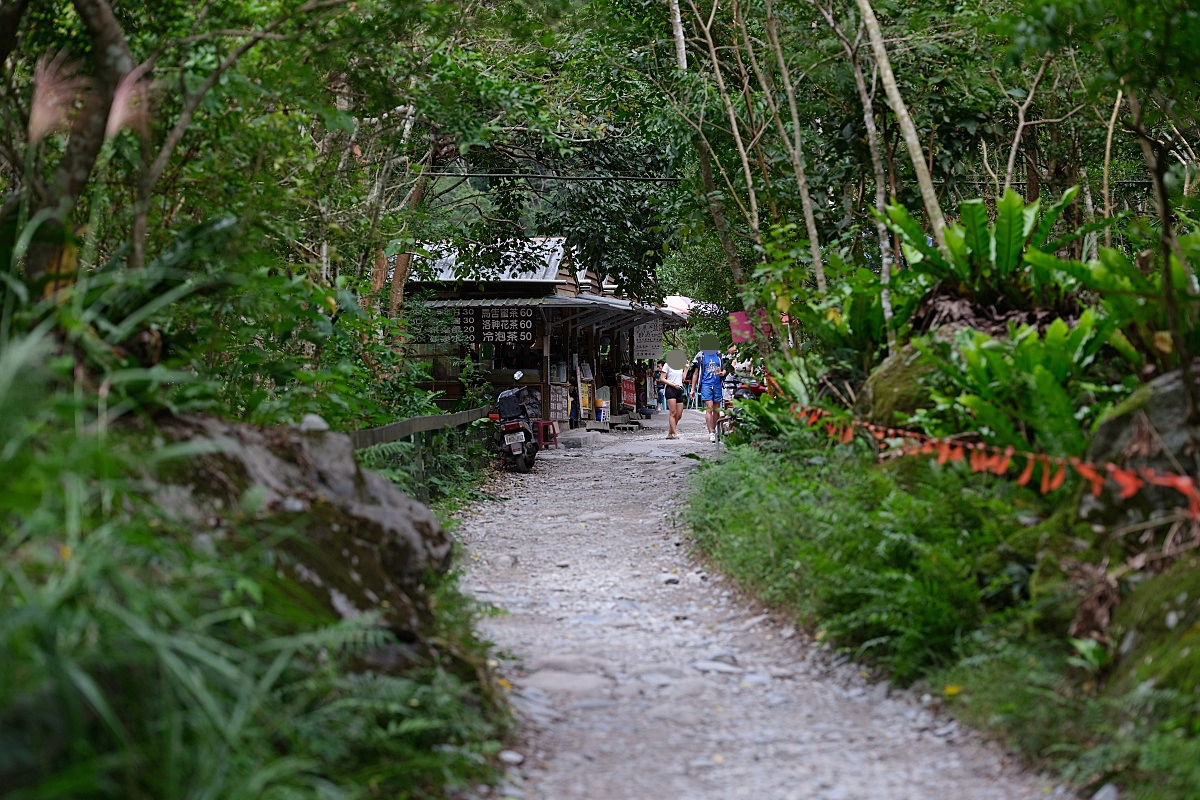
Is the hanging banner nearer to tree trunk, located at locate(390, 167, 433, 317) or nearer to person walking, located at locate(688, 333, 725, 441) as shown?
person walking, located at locate(688, 333, 725, 441)

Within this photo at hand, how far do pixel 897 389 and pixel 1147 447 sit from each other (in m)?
3.13

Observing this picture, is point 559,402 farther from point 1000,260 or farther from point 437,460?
point 1000,260

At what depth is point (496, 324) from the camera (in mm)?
21641

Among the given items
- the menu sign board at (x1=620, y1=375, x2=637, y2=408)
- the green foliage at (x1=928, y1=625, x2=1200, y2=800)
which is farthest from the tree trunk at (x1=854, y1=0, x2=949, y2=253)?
the menu sign board at (x1=620, y1=375, x2=637, y2=408)

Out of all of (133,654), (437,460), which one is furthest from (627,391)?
(133,654)

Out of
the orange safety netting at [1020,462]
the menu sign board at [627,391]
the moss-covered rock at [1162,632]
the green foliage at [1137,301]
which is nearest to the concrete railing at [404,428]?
the orange safety netting at [1020,462]

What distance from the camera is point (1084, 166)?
54.5 ft

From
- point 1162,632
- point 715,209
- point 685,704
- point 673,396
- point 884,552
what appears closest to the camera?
point 1162,632

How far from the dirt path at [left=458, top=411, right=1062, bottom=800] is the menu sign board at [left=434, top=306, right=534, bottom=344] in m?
12.4

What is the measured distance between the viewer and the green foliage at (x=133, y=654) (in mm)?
2463

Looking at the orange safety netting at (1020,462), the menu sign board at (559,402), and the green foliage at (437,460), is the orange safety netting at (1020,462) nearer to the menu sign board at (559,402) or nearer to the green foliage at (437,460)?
the green foliage at (437,460)

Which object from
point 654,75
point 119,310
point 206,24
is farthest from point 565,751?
point 654,75

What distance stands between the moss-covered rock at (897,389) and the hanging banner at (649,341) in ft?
75.0

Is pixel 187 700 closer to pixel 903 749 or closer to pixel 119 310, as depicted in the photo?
pixel 119 310
